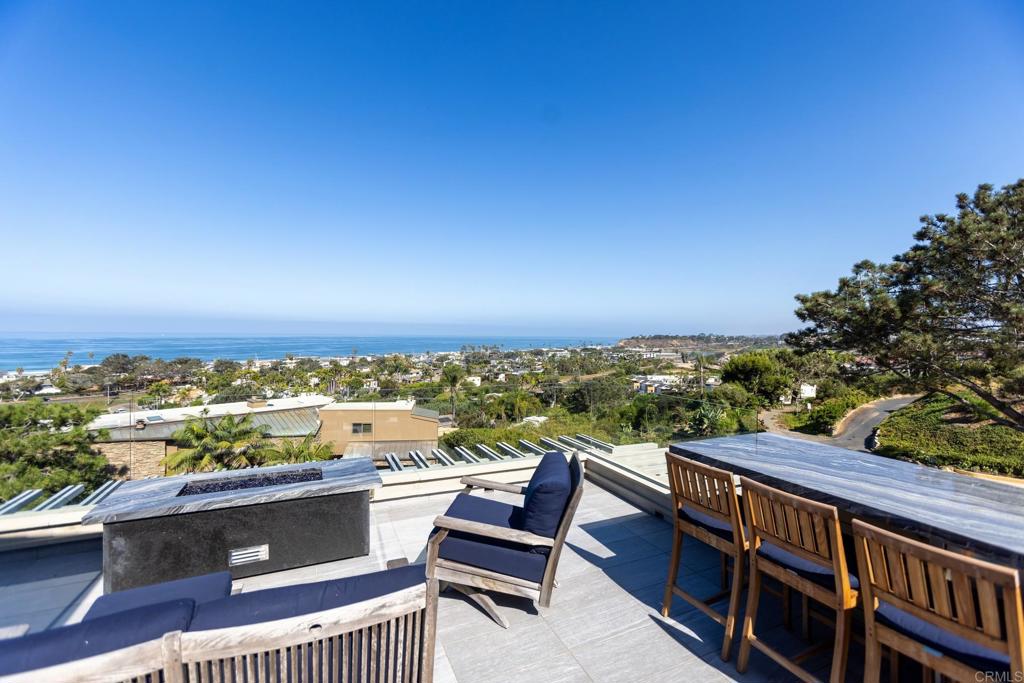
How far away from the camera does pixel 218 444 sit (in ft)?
17.2

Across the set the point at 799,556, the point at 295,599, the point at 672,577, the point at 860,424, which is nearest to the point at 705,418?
the point at 672,577

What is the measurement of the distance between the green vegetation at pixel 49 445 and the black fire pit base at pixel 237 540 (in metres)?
2.37

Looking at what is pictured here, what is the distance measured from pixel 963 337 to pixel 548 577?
13.5m

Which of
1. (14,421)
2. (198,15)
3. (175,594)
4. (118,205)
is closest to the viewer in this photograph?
(175,594)

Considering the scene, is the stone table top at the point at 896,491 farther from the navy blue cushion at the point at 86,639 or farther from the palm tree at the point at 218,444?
the palm tree at the point at 218,444

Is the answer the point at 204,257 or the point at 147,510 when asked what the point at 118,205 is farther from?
the point at 147,510

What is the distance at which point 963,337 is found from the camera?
10148 millimetres

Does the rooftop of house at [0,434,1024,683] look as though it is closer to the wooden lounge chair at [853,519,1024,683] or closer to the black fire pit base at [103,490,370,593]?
the black fire pit base at [103,490,370,593]

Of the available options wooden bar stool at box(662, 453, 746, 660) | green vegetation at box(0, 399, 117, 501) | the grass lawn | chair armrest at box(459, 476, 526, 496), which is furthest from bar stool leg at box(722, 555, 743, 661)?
the grass lawn

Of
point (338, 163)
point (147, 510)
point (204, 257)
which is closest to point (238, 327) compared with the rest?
point (204, 257)

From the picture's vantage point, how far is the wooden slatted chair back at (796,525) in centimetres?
155

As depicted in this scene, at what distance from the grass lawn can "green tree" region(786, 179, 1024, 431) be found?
164 centimetres

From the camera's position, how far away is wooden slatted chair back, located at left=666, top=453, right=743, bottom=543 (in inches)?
77.2

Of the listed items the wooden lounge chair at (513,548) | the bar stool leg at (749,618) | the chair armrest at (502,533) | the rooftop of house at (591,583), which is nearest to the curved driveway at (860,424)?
the rooftop of house at (591,583)
